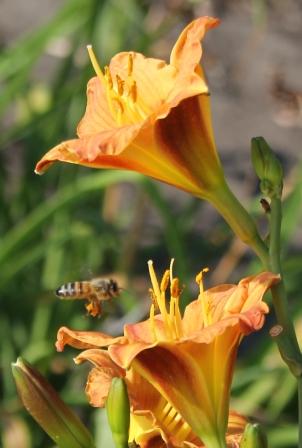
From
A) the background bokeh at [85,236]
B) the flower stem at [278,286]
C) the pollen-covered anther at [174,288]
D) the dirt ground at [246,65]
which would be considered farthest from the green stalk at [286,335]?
the dirt ground at [246,65]

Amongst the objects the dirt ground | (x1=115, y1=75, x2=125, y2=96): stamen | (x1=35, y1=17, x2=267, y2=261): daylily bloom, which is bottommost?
(x1=35, y1=17, x2=267, y2=261): daylily bloom

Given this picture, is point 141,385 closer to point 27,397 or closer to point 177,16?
point 27,397

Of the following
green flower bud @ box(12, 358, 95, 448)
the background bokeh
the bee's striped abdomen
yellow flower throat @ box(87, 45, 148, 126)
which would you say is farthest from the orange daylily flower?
the background bokeh

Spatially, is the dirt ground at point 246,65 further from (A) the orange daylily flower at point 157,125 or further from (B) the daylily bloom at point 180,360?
(B) the daylily bloom at point 180,360

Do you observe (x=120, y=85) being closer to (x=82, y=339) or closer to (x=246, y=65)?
(x=82, y=339)

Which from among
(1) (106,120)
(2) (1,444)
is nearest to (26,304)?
(2) (1,444)

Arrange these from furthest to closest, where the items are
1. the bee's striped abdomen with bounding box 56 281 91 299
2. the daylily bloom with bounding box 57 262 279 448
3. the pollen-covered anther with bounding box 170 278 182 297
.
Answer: the bee's striped abdomen with bounding box 56 281 91 299, the pollen-covered anther with bounding box 170 278 182 297, the daylily bloom with bounding box 57 262 279 448

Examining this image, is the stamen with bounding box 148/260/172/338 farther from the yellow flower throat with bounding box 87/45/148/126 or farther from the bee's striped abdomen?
the bee's striped abdomen
